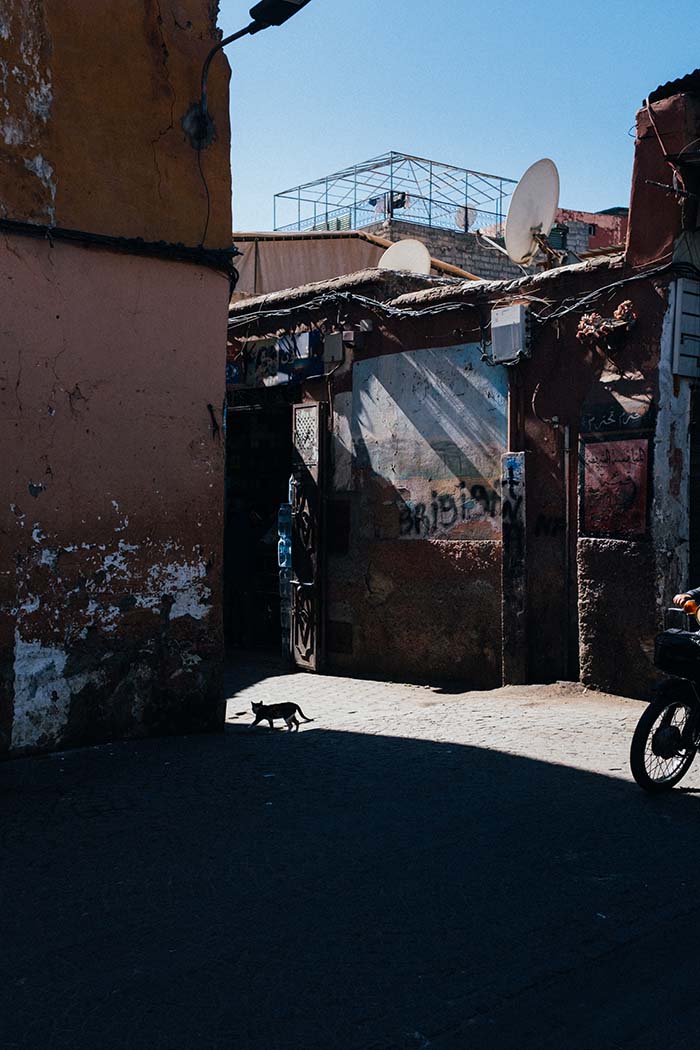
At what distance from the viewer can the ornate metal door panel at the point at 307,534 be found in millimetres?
10922

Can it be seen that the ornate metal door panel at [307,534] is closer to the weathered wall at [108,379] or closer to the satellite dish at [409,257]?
the satellite dish at [409,257]

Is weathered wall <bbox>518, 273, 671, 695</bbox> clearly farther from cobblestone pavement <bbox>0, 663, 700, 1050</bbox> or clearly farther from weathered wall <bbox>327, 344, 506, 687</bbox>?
cobblestone pavement <bbox>0, 663, 700, 1050</bbox>

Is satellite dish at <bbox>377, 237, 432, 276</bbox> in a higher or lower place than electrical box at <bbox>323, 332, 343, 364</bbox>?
higher

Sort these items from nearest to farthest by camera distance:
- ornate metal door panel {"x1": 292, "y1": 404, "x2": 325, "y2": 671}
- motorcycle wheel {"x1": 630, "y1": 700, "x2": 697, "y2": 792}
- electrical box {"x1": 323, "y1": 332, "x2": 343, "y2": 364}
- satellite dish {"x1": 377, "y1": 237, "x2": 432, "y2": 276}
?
motorcycle wheel {"x1": 630, "y1": 700, "x2": 697, "y2": 792} < electrical box {"x1": 323, "y1": 332, "x2": 343, "y2": 364} < ornate metal door panel {"x1": 292, "y1": 404, "x2": 325, "y2": 671} < satellite dish {"x1": 377, "y1": 237, "x2": 432, "y2": 276}

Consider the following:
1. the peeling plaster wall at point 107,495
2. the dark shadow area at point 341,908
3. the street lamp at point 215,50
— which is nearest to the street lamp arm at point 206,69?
the street lamp at point 215,50

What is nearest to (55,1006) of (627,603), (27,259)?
(27,259)

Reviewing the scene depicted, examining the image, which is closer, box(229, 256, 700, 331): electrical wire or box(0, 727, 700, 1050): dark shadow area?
box(0, 727, 700, 1050): dark shadow area

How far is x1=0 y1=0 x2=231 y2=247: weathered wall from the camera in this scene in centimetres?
622

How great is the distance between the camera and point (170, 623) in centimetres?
690

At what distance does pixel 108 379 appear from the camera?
6.62 metres

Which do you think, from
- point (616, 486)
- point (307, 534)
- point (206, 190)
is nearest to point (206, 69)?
point (206, 190)

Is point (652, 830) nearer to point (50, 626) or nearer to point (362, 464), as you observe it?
point (50, 626)

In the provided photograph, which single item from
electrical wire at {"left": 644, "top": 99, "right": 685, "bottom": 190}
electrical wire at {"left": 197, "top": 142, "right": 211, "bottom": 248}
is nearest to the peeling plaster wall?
electrical wire at {"left": 197, "top": 142, "right": 211, "bottom": 248}

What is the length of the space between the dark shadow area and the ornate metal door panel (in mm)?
4715
